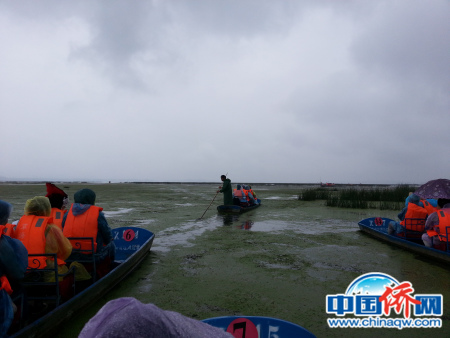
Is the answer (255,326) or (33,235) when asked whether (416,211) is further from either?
(33,235)

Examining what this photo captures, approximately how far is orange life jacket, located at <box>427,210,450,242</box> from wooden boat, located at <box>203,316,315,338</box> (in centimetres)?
512

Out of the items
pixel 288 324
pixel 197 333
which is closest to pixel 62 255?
pixel 288 324

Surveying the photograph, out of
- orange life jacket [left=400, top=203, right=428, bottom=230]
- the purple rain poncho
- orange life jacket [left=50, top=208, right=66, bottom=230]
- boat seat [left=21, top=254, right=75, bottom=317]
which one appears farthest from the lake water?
the purple rain poncho

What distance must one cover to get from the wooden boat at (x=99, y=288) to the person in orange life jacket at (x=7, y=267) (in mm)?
225

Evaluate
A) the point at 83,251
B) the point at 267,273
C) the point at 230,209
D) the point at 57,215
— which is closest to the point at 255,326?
the point at 83,251

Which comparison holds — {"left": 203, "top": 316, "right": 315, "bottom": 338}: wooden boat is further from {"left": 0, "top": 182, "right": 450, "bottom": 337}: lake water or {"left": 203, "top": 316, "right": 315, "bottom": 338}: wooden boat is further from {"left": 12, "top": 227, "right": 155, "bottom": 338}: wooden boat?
{"left": 12, "top": 227, "right": 155, "bottom": 338}: wooden boat

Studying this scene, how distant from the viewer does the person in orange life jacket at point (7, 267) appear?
2.46m

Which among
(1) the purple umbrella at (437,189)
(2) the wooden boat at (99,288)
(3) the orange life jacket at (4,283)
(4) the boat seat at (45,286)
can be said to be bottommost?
(2) the wooden boat at (99,288)

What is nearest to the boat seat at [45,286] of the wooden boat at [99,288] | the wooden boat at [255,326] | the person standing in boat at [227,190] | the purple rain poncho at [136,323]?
the wooden boat at [99,288]

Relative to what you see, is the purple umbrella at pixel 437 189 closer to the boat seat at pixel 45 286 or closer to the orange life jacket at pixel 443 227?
the orange life jacket at pixel 443 227

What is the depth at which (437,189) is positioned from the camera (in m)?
6.05

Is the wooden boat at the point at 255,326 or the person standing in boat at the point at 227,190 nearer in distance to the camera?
the wooden boat at the point at 255,326

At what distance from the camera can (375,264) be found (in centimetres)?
609

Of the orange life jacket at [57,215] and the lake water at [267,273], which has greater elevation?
the orange life jacket at [57,215]
